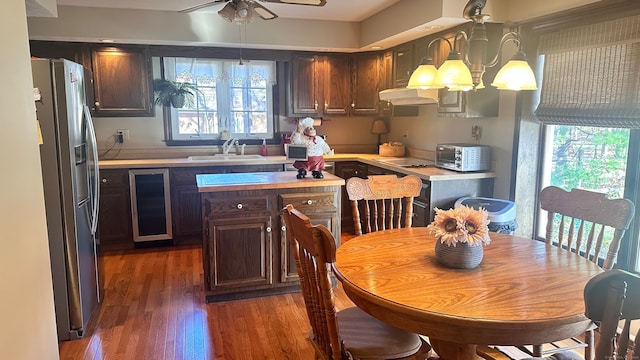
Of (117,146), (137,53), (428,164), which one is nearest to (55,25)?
(137,53)

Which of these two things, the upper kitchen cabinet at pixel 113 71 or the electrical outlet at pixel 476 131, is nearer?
the electrical outlet at pixel 476 131

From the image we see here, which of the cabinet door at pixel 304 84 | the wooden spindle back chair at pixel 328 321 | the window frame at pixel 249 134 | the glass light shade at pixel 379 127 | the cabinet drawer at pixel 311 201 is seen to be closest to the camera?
the wooden spindle back chair at pixel 328 321

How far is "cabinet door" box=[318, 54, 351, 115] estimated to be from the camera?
503 centimetres

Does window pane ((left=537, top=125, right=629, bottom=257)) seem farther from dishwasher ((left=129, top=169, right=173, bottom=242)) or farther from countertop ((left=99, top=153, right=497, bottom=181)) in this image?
dishwasher ((left=129, top=169, right=173, bottom=242))

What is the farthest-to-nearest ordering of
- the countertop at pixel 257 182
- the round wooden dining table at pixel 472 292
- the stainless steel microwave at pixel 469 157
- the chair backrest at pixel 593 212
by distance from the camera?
the stainless steel microwave at pixel 469 157
the countertop at pixel 257 182
the chair backrest at pixel 593 212
the round wooden dining table at pixel 472 292

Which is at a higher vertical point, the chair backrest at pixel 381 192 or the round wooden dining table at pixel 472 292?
the chair backrest at pixel 381 192

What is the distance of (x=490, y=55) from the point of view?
3.42 metres

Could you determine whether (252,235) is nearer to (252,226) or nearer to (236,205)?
(252,226)

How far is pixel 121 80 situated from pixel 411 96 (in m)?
2.92

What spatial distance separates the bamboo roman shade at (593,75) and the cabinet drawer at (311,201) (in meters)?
1.64

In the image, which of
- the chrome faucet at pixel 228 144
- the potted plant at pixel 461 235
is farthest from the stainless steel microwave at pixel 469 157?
the chrome faucet at pixel 228 144

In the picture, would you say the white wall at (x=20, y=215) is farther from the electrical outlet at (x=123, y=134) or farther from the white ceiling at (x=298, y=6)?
the electrical outlet at (x=123, y=134)

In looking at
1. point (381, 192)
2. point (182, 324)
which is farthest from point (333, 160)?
point (182, 324)

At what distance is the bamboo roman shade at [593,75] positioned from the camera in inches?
96.2
